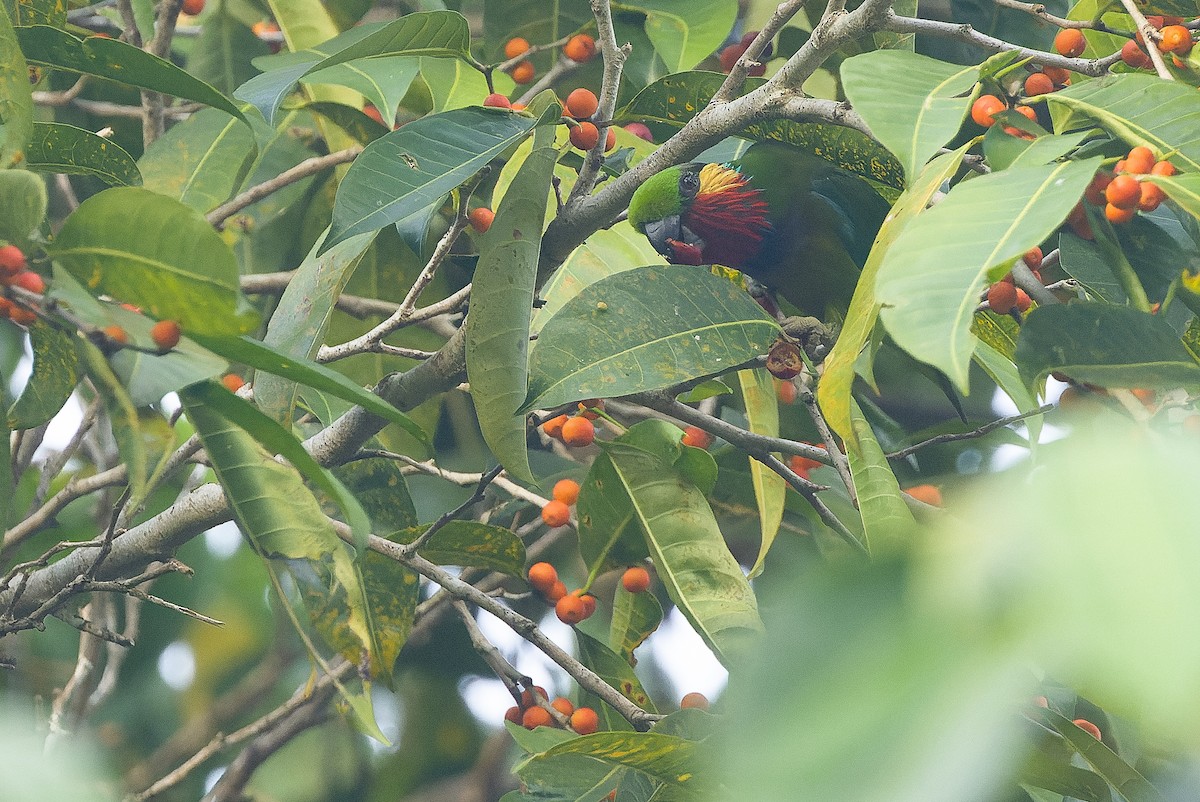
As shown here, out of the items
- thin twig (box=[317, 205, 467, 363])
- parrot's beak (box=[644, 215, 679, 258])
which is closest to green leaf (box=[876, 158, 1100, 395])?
thin twig (box=[317, 205, 467, 363])

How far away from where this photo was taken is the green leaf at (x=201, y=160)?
66.5 inches

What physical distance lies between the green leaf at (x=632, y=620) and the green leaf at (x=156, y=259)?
109 cm

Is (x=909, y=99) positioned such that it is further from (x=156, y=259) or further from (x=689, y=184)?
(x=689, y=184)

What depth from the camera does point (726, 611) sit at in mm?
1462

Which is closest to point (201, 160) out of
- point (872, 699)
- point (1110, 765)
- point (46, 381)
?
point (46, 381)

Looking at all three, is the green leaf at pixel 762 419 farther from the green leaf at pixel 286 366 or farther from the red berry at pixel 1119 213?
the green leaf at pixel 286 366

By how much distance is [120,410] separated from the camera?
82 centimetres

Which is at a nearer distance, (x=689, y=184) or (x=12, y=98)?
(x=12, y=98)

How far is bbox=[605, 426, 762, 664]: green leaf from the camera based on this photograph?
1443 millimetres

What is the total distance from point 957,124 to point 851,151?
0.42 meters

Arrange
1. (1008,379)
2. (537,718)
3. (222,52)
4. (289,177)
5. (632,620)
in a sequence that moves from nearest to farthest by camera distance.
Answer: (1008,379) → (537,718) → (632,620) → (289,177) → (222,52)

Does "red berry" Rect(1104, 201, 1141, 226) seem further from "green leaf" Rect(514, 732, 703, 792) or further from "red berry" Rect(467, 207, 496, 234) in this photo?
"red berry" Rect(467, 207, 496, 234)

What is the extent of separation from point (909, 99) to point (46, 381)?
97 cm

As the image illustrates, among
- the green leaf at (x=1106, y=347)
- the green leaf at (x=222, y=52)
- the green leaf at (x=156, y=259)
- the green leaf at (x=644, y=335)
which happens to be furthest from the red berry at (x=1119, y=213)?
the green leaf at (x=222, y=52)
